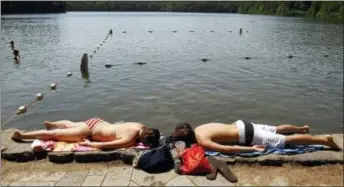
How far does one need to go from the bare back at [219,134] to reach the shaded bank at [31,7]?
9383 cm

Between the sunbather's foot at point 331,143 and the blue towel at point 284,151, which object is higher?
the sunbather's foot at point 331,143

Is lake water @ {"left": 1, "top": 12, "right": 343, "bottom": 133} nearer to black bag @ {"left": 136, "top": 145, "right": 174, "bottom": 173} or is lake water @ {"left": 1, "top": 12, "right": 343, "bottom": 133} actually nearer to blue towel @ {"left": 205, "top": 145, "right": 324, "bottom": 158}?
→ blue towel @ {"left": 205, "top": 145, "right": 324, "bottom": 158}

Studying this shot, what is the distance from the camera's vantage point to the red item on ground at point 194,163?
5465mm

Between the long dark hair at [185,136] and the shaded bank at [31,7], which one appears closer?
the long dark hair at [185,136]

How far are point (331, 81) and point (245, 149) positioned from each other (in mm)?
12080

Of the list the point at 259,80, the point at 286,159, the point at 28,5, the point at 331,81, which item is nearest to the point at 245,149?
the point at 286,159

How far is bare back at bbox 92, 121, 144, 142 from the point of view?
21.0 ft

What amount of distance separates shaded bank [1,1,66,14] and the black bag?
93976 millimetres

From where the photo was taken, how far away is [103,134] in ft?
21.7

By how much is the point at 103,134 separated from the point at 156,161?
1.48 meters

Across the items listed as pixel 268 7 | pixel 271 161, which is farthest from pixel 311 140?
pixel 268 7

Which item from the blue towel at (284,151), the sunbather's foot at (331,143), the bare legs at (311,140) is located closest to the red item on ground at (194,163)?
the blue towel at (284,151)

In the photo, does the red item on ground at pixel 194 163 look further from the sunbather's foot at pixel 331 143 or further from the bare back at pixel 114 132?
the sunbather's foot at pixel 331 143

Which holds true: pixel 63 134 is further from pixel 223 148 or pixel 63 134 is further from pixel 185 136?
pixel 223 148
